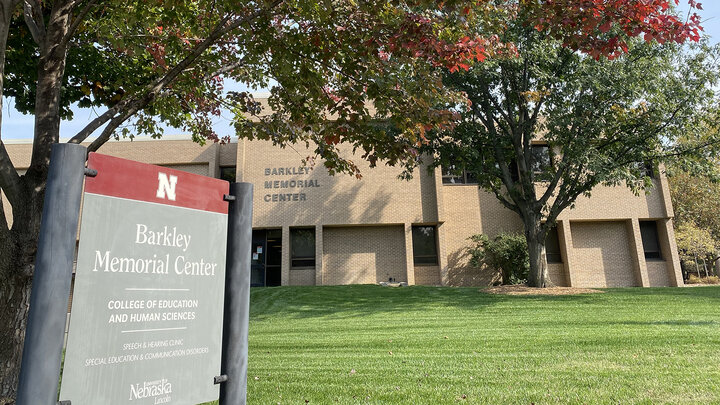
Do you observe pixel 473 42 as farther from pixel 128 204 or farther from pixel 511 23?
pixel 511 23

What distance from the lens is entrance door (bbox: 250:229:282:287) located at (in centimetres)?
2214

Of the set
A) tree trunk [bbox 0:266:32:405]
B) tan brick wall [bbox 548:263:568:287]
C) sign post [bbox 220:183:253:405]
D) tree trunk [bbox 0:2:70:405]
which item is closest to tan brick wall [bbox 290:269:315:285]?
tan brick wall [bbox 548:263:568:287]

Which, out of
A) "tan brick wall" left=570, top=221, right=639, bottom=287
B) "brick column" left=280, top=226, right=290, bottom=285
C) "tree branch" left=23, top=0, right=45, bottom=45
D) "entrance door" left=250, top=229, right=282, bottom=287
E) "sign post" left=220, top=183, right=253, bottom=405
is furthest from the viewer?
"entrance door" left=250, top=229, right=282, bottom=287

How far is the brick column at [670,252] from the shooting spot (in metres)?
21.7

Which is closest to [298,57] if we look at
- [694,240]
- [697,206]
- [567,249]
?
[567,249]

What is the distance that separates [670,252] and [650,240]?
1.08 meters

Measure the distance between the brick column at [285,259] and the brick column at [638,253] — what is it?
1669cm

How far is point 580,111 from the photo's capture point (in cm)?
1403

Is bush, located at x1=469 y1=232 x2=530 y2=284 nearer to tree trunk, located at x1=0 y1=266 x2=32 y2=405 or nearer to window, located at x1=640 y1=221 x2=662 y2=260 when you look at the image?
window, located at x1=640 y1=221 x2=662 y2=260

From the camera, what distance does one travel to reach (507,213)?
22375mm

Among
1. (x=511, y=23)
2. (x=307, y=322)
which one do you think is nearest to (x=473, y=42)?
(x=307, y=322)

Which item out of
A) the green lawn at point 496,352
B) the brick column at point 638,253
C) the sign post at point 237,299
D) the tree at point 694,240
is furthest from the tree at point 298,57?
the tree at point 694,240

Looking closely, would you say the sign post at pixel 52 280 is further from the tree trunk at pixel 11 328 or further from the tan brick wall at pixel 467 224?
the tan brick wall at pixel 467 224

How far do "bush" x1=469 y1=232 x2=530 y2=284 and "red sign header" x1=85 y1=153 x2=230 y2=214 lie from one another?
19.3 meters
